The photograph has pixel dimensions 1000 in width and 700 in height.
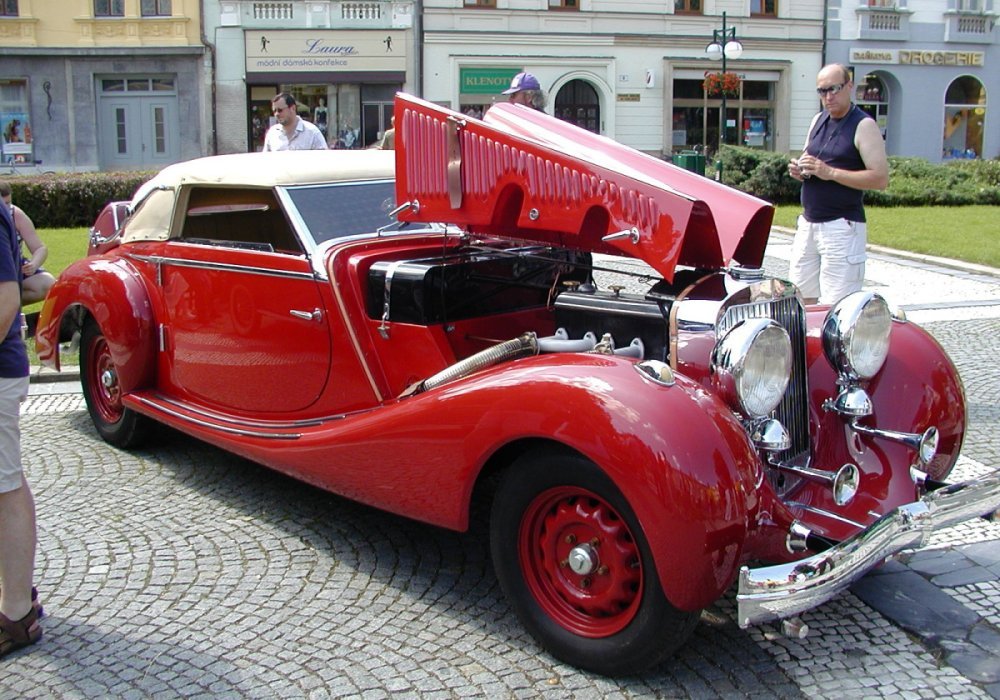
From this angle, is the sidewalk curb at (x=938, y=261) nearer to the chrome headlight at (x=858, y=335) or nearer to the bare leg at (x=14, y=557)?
the chrome headlight at (x=858, y=335)

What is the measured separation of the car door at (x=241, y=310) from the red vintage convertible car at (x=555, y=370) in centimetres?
1

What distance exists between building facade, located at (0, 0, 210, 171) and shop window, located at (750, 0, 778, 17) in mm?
16596

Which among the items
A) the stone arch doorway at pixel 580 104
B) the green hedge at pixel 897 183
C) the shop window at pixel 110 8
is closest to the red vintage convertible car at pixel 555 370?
the green hedge at pixel 897 183

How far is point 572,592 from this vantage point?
3047 mm

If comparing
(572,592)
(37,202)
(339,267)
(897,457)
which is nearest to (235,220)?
(339,267)

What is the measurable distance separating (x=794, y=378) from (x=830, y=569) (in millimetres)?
1030

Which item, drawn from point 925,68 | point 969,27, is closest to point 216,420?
point 925,68

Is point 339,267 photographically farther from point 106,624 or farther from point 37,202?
point 37,202

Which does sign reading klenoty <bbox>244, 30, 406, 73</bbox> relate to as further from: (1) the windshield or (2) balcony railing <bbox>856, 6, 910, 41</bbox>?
(1) the windshield

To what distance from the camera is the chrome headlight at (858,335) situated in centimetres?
356

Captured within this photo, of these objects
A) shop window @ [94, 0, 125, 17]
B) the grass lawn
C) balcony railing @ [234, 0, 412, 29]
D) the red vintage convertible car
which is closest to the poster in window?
shop window @ [94, 0, 125, 17]

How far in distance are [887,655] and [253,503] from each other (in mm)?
2768

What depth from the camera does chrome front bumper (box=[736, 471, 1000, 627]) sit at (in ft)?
8.58

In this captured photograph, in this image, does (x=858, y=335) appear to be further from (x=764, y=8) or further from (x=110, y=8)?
(x=764, y=8)
